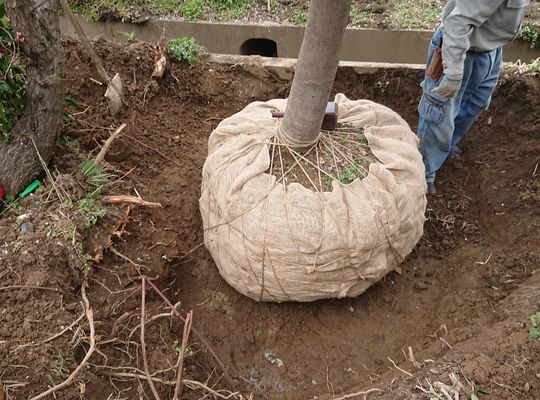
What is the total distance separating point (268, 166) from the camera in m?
1.97

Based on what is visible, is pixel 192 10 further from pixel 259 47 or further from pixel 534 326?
pixel 534 326

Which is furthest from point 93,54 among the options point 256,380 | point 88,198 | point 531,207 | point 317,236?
point 531,207

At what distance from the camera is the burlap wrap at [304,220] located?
1.86m

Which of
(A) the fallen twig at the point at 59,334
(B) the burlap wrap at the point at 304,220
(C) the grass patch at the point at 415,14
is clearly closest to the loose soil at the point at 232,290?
(A) the fallen twig at the point at 59,334

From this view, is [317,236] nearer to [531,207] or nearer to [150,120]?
[531,207]

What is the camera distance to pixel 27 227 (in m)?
2.02

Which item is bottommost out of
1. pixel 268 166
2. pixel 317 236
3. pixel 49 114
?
pixel 317 236

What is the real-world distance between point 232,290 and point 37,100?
4.46 ft


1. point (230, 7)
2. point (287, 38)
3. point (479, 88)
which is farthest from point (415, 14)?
point (479, 88)

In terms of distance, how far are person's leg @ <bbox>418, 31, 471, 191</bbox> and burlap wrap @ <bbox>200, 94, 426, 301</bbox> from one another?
28cm

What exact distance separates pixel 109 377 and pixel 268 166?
1.09 metres

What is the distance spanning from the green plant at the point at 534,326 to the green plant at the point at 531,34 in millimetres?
3224

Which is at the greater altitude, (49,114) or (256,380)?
(49,114)

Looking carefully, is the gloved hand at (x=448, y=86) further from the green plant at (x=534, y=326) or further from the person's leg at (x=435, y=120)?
the green plant at (x=534, y=326)
